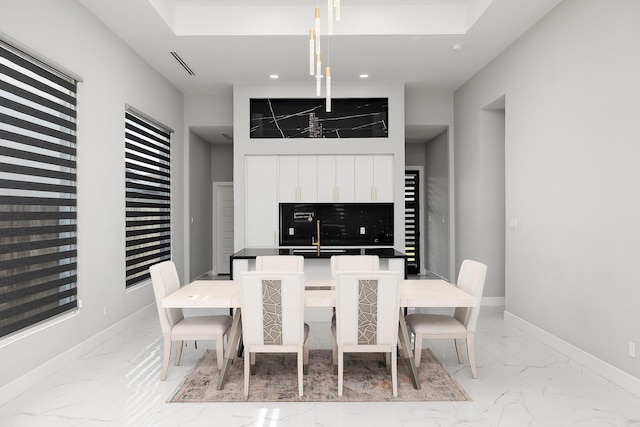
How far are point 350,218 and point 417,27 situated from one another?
3041mm

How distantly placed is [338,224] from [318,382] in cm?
384

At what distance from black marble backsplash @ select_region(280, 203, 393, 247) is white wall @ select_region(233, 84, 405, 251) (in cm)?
43

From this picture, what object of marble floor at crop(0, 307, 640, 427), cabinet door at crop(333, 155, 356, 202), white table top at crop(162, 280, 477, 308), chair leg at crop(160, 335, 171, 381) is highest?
cabinet door at crop(333, 155, 356, 202)

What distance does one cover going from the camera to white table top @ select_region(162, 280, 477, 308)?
3027 mm

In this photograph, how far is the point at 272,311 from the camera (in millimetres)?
2910

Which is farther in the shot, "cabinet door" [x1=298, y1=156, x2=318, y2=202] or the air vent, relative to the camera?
"cabinet door" [x1=298, y1=156, x2=318, y2=202]

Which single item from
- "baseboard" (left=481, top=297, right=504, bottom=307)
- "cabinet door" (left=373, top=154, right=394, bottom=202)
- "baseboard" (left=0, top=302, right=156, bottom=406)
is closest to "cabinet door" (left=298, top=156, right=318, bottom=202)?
"cabinet door" (left=373, top=154, right=394, bottom=202)

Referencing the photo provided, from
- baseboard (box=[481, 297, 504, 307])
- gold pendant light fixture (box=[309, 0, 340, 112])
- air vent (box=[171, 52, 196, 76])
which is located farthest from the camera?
baseboard (box=[481, 297, 504, 307])

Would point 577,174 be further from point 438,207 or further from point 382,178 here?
point 438,207

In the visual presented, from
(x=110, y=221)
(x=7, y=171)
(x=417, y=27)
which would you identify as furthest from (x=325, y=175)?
(x=7, y=171)

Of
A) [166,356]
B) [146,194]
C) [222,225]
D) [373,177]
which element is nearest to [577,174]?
[373,177]

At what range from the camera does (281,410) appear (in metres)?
2.78

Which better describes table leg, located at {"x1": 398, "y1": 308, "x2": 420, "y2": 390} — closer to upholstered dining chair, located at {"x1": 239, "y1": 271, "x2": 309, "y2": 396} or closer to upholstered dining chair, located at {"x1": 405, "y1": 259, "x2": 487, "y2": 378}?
upholstered dining chair, located at {"x1": 405, "y1": 259, "x2": 487, "y2": 378}

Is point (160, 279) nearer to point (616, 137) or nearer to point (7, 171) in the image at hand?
point (7, 171)
